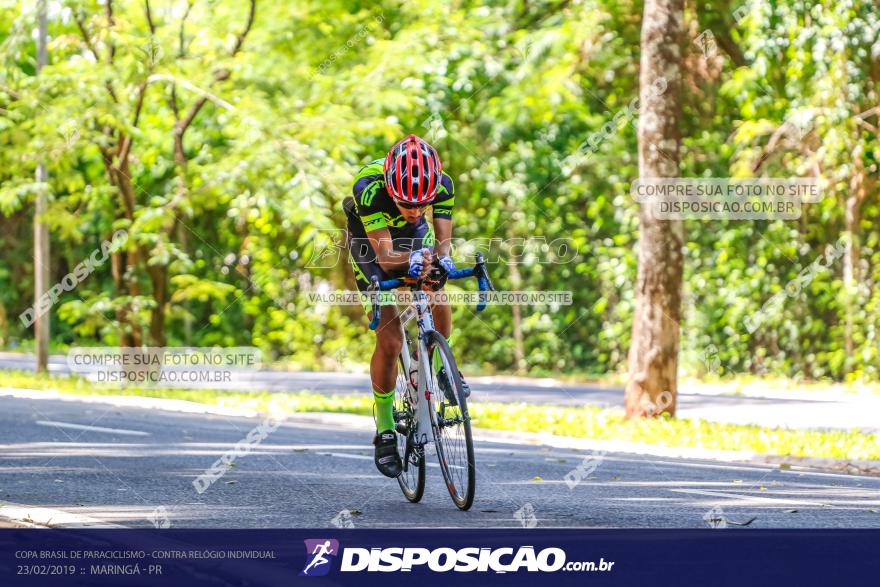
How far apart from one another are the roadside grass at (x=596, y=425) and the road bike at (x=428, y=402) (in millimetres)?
5131

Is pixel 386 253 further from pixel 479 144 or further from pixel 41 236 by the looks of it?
pixel 479 144

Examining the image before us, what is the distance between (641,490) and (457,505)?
6.34ft

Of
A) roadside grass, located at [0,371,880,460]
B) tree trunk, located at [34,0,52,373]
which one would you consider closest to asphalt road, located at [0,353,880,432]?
roadside grass, located at [0,371,880,460]

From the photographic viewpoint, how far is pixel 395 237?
29.9ft

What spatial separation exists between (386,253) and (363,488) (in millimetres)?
2114

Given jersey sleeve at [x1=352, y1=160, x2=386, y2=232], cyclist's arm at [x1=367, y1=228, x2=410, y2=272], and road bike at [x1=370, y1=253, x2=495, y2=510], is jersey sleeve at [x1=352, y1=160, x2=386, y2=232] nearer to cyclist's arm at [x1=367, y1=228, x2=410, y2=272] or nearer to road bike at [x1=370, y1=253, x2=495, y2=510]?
cyclist's arm at [x1=367, y1=228, x2=410, y2=272]

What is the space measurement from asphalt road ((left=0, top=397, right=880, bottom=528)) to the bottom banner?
442 millimetres

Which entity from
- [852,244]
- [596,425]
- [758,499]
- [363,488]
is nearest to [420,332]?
[363,488]

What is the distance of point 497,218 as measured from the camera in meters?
26.5

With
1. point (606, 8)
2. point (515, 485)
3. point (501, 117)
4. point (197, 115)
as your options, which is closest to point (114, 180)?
point (197, 115)

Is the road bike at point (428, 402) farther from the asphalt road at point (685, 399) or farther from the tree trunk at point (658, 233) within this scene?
the asphalt road at point (685, 399)

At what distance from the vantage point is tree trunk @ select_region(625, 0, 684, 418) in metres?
16.2

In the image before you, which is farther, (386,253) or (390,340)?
(390,340)

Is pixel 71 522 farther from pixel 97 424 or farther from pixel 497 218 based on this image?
pixel 497 218
